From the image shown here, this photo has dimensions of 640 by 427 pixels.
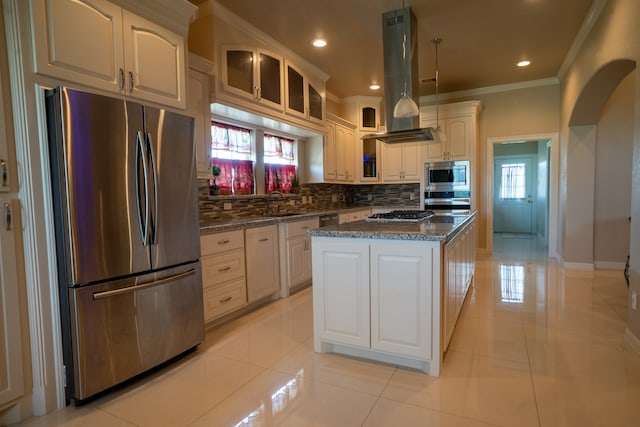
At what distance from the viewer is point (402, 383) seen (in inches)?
81.1

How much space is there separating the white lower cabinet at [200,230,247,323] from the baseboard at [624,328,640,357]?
2974 millimetres

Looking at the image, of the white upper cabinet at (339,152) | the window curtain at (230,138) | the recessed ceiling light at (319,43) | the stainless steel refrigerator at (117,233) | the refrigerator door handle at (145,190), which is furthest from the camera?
the white upper cabinet at (339,152)

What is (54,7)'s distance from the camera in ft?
5.89

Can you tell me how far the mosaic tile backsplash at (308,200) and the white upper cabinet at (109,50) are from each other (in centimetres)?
120

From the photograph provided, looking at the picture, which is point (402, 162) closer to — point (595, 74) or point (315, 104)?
point (315, 104)

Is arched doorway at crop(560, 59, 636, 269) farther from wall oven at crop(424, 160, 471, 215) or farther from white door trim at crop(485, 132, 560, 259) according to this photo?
wall oven at crop(424, 160, 471, 215)

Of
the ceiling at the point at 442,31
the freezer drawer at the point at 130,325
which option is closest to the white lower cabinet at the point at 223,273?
the freezer drawer at the point at 130,325

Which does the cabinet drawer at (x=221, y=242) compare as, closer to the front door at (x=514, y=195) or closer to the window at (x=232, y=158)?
the window at (x=232, y=158)

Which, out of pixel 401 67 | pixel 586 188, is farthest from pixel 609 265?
pixel 401 67

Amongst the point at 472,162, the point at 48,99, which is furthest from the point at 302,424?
the point at 472,162

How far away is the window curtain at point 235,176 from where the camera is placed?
12.4ft

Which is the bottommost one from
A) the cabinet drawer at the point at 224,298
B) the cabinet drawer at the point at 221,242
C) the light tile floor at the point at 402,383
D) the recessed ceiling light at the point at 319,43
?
the light tile floor at the point at 402,383

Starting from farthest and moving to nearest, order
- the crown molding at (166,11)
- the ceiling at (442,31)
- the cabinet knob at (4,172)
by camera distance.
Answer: the ceiling at (442,31) < the crown molding at (166,11) < the cabinet knob at (4,172)

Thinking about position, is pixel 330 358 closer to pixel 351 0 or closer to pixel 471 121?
pixel 351 0
